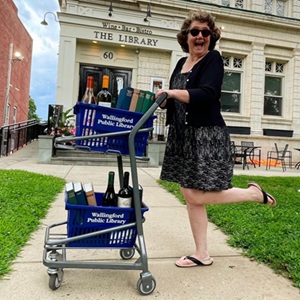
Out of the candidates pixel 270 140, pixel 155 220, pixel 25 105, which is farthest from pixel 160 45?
pixel 25 105

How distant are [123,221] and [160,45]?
10.9 metres

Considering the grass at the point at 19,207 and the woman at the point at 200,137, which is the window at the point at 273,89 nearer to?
the grass at the point at 19,207

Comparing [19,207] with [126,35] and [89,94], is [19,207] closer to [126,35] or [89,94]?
[89,94]

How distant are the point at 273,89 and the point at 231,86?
2256 mm

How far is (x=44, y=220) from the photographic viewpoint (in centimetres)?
336

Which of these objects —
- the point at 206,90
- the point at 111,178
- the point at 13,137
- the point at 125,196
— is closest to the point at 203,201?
the point at 125,196

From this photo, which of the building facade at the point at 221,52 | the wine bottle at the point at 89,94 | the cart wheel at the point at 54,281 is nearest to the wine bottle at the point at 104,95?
the wine bottle at the point at 89,94

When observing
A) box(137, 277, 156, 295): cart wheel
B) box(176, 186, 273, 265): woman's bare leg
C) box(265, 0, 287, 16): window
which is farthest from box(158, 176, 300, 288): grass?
box(265, 0, 287, 16): window

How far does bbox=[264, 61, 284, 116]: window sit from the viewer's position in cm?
1416

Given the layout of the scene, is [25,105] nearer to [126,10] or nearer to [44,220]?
[126,10]

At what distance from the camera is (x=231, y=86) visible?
45.2 feet

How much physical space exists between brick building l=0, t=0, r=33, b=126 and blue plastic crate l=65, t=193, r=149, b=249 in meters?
18.9

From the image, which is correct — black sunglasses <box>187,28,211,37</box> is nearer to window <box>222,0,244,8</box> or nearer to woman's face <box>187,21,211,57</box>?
woman's face <box>187,21,211,57</box>

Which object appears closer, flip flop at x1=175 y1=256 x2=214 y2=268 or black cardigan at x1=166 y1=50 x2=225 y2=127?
black cardigan at x1=166 y1=50 x2=225 y2=127
